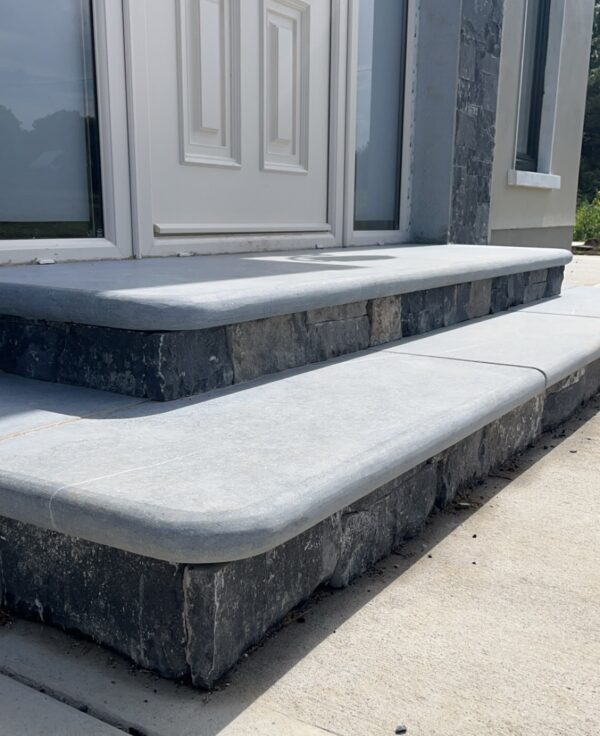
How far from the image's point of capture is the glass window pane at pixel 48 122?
256cm

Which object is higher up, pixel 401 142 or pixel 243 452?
pixel 401 142

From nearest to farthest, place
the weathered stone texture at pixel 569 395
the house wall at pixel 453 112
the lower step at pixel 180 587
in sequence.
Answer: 1. the lower step at pixel 180 587
2. the weathered stone texture at pixel 569 395
3. the house wall at pixel 453 112

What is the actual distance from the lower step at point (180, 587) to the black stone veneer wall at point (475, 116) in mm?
3397

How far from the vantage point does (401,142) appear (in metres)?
4.54

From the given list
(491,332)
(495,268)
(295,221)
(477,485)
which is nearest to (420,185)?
(295,221)

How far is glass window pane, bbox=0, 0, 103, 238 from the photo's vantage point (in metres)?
2.56

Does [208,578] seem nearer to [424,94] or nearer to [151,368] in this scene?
[151,368]

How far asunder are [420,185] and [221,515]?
12.7 feet

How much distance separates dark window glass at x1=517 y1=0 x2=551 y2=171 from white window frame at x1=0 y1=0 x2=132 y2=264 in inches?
159

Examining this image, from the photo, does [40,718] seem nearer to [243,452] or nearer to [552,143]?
[243,452]

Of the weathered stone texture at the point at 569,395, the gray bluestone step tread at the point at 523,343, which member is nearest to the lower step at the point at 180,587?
the gray bluestone step tread at the point at 523,343

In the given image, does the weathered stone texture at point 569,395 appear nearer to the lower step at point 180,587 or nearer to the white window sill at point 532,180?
the lower step at point 180,587

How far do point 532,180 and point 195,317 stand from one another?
15.9 feet

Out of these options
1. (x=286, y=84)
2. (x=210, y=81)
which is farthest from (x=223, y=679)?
(x=286, y=84)
